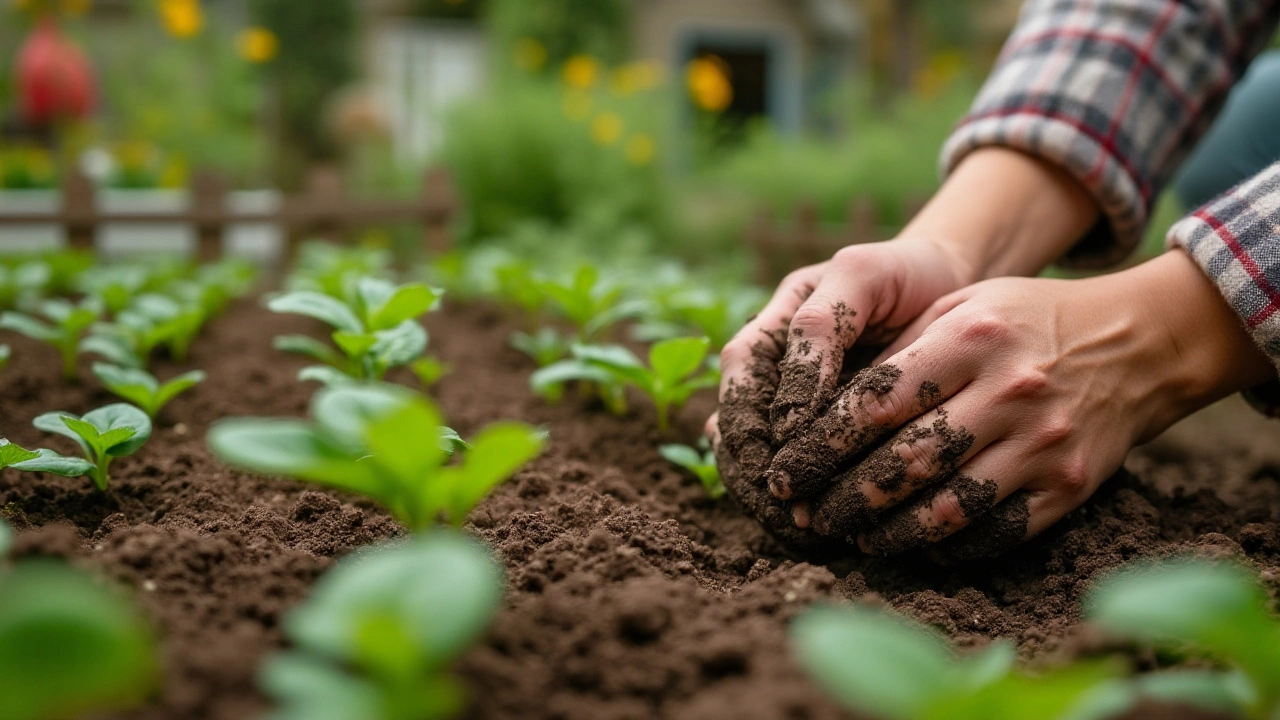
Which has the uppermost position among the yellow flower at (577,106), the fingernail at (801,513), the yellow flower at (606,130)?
the fingernail at (801,513)

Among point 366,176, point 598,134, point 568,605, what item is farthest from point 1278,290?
point 366,176

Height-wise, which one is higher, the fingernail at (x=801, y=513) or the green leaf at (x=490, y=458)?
the green leaf at (x=490, y=458)

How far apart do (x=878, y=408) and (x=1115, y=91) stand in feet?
3.95

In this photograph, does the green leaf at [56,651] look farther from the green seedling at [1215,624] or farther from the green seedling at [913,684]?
the green seedling at [1215,624]

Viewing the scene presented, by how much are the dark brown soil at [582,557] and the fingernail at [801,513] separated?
2.3 inches

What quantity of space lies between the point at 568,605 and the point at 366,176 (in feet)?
25.4

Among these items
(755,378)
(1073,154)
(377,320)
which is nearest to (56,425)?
(377,320)

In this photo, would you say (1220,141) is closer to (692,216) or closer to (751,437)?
(751,437)

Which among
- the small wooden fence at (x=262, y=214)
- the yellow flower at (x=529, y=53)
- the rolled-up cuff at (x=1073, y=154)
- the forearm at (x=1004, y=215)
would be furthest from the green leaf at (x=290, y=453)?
the yellow flower at (x=529, y=53)

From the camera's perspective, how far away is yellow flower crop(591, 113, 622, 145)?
21.4 ft

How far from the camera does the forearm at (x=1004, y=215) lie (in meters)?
1.79

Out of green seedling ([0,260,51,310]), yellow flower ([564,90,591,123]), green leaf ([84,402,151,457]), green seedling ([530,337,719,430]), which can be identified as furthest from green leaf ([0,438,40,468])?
yellow flower ([564,90,591,123])

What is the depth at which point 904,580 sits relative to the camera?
4.45ft

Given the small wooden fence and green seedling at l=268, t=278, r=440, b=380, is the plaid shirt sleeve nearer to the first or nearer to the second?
green seedling at l=268, t=278, r=440, b=380
